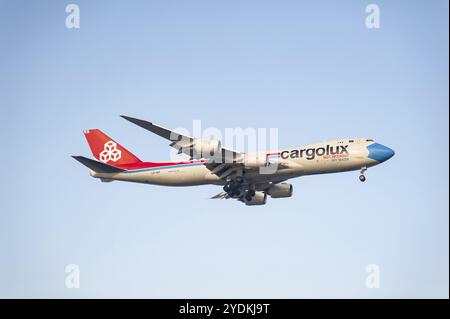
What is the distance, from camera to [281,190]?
67.8m

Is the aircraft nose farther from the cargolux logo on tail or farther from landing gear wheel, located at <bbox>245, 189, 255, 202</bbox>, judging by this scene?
the cargolux logo on tail

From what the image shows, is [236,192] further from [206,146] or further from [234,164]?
[206,146]

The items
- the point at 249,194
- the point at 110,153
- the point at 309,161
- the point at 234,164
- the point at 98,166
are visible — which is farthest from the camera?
the point at 110,153

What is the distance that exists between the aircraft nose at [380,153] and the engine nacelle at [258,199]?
37.6 feet

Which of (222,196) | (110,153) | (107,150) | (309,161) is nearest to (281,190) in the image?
(222,196)

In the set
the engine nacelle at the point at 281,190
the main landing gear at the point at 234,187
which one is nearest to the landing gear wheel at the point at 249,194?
the main landing gear at the point at 234,187

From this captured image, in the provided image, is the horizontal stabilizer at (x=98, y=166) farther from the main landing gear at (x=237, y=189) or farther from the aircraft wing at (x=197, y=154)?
the main landing gear at (x=237, y=189)

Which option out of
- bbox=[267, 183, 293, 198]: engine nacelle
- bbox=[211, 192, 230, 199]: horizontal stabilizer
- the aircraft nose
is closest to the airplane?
the aircraft nose

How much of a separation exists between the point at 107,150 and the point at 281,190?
15.1 metres

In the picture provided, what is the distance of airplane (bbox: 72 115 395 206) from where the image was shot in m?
60.0

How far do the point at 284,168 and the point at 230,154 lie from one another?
14.0 feet
